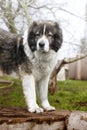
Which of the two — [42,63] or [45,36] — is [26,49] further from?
[45,36]

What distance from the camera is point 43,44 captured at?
17.5 ft

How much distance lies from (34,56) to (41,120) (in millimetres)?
910

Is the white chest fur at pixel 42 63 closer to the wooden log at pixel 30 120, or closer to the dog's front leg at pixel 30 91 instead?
the dog's front leg at pixel 30 91

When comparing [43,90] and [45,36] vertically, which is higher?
[45,36]

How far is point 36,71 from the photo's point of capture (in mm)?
5816

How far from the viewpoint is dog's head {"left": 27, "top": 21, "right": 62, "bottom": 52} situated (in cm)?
538

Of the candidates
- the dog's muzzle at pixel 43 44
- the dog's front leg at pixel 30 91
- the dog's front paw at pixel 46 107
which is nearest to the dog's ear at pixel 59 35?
the dog's muzzle at pixel 43 44

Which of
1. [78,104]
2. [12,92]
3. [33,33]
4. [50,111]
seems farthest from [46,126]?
[12,92]

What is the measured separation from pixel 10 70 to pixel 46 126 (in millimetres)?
1106

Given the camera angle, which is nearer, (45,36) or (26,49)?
(45,36)

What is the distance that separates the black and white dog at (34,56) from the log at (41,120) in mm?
251

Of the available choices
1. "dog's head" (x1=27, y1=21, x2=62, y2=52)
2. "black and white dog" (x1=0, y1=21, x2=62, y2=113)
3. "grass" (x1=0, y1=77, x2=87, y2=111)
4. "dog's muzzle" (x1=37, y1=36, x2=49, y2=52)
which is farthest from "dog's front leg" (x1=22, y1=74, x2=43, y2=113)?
"grass" (x1=0, y1=77, x2=87, y2=111)

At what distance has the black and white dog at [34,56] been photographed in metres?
5.51

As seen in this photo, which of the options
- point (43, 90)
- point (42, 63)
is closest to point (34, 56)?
point (42, 63)
